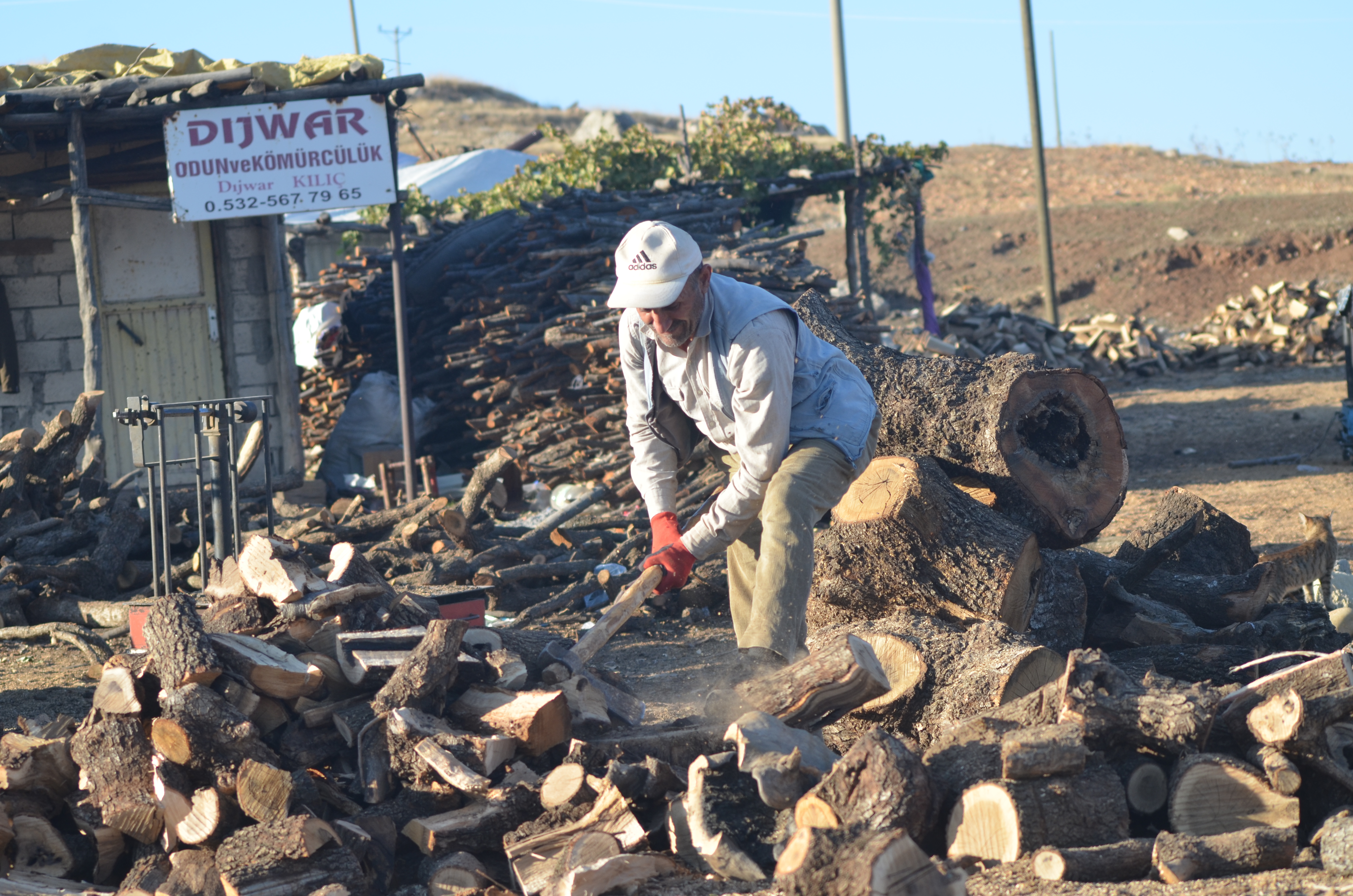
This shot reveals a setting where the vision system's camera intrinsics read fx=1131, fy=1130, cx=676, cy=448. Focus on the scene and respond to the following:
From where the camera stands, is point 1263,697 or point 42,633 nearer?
point 1263,697

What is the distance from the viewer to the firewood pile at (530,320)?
34.3 ft

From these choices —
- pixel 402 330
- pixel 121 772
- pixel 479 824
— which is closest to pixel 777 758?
pixel 479 824

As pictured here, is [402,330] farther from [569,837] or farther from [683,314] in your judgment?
[569,837]

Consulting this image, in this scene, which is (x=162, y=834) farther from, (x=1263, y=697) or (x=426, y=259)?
(x=426, y=259)

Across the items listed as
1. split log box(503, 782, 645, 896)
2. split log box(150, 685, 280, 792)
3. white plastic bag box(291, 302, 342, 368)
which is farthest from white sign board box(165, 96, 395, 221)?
split log box(503, 782, 645, 896)

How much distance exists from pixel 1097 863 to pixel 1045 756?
0.29m

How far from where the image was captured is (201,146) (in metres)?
9.49

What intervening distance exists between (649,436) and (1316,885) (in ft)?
8.88

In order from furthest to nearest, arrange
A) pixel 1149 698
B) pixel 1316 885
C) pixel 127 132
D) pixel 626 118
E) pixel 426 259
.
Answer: pixel 626 118
pixel 426 259
pixel 127 132
pixel 1149 698
pixel 1316 885

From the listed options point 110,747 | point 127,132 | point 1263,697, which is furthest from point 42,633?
point 1263,697

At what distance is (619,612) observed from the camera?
4.17 metres

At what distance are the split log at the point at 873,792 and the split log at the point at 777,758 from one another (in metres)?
0.11

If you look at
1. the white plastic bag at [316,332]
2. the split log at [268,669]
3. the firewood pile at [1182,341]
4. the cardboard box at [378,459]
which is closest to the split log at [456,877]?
the split log at [268,669]

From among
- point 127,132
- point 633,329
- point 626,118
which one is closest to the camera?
point 633,329
